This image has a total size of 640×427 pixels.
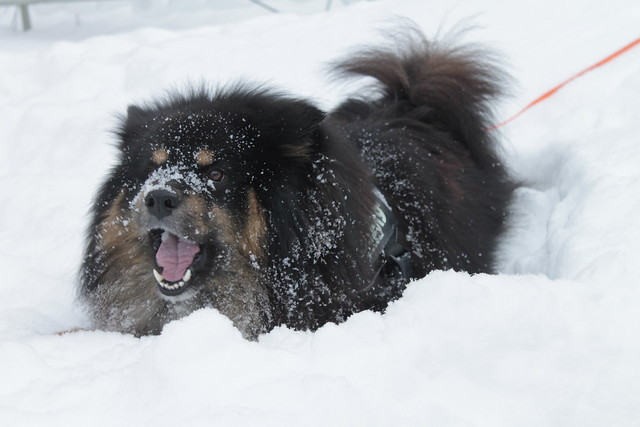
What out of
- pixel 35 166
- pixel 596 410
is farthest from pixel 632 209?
pixel 35 166

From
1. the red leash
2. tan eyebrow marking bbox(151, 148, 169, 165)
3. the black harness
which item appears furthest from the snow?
tan eyebrow marking bbox(151, 148, 169, 165)

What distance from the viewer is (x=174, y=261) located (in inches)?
93.5

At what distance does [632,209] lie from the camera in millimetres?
2680

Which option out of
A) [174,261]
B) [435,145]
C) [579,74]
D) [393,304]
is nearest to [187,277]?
[174,261]

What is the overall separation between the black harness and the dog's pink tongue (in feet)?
2.37

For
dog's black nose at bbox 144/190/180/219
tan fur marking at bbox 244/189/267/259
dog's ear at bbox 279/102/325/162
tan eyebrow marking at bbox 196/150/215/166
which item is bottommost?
tan fur marking at bbox 244/189/267/259

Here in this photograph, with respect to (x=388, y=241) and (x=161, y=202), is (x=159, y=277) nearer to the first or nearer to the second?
(x=161, y=202)

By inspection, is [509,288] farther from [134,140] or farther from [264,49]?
[264,49]

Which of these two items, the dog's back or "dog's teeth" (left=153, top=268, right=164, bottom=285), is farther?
the dog's back

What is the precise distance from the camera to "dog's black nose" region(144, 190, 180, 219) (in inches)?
84.3

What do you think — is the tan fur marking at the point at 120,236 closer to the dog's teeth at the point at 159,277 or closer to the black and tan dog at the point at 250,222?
the black and tan dog at the point at 250,222

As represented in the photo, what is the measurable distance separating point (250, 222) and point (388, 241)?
61cm

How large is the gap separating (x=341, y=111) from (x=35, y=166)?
2.11 meters

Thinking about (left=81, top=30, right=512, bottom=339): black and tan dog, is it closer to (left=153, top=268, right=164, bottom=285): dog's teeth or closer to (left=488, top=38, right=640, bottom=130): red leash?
(left=153, top=268, right=164, bottom=285): dog's teeth
